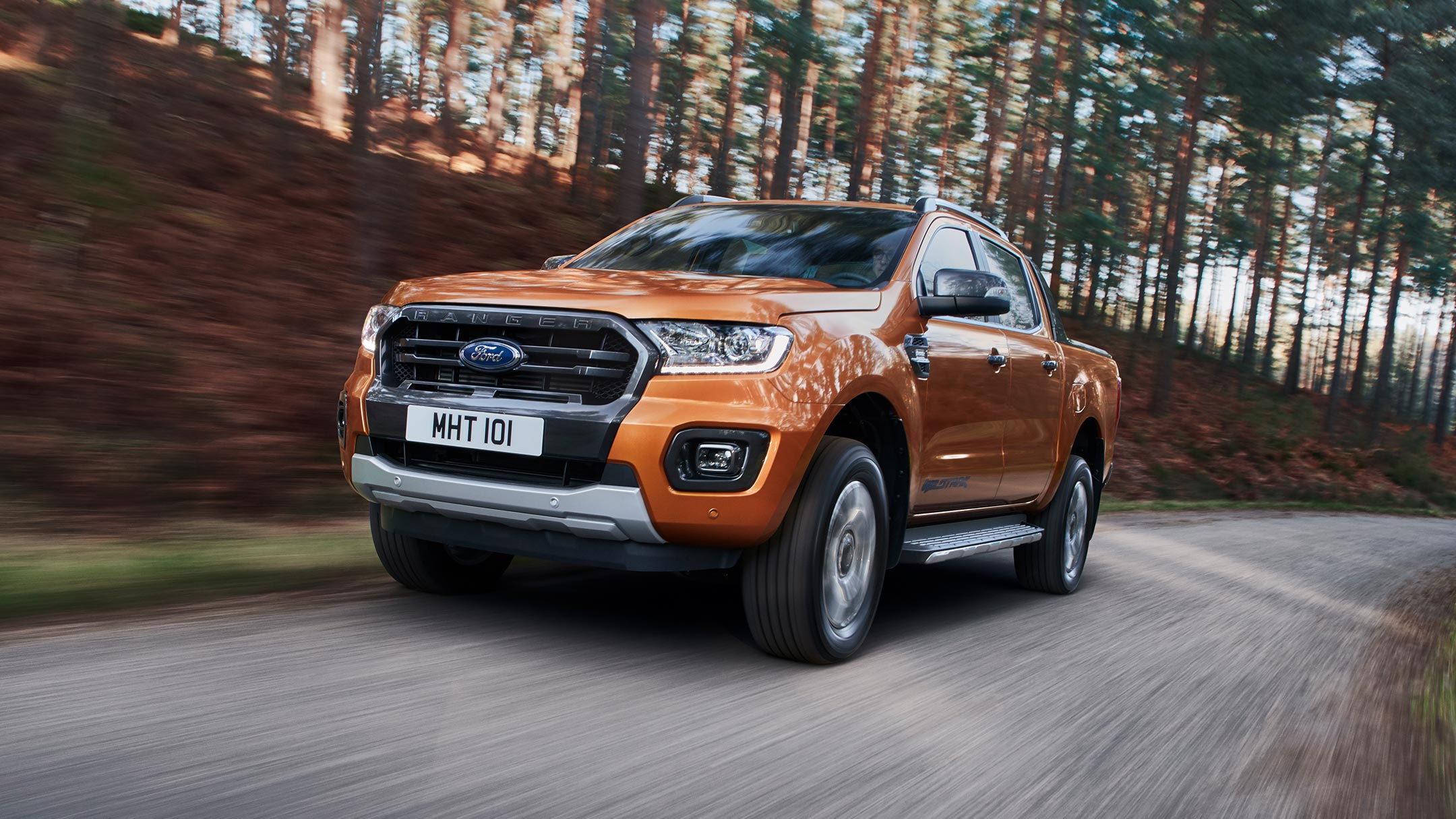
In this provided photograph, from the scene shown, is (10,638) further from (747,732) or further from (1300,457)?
(1300,457)

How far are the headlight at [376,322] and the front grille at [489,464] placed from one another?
395 mm

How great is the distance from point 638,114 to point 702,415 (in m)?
8.44

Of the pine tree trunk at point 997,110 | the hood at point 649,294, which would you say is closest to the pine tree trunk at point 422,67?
the pine tree trunk at point 997,110

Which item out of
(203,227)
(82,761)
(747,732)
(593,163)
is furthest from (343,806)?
(593,163)

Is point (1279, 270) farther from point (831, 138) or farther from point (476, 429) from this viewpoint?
point (476, 429)

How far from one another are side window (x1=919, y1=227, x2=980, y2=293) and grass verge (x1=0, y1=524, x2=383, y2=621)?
2.90 m

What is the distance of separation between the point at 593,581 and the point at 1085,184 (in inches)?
1304

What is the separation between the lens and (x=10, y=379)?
6.95 meters

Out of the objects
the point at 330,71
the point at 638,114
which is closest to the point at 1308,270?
the point at 330,71

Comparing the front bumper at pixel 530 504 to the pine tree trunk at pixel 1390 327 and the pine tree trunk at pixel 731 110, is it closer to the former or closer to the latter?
the pine tree trunk at pixel 731 110

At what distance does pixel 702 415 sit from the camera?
383 cm

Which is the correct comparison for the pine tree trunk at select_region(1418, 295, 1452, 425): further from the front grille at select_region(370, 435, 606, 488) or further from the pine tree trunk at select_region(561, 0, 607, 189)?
the front grille at select_region(370, 435, 606, 488)

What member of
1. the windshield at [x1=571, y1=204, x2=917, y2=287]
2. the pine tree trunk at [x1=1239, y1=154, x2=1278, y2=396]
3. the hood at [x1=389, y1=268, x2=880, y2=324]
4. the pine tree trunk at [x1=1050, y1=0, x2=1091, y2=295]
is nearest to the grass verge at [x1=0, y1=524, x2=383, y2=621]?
the hood at [x1=389, y1=268, x2=880, y2=324]

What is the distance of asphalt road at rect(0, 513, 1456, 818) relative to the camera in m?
2.80
